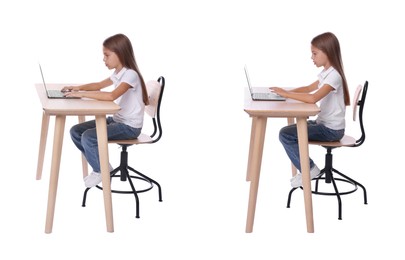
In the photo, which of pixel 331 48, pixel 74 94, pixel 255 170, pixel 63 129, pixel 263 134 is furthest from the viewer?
pixel 331 48

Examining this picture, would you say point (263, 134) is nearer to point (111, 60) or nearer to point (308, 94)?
point (308, 94)

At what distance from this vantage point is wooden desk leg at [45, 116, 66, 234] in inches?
278

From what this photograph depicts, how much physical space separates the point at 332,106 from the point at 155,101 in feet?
3.93

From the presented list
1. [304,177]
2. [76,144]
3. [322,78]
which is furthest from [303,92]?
[76,144]

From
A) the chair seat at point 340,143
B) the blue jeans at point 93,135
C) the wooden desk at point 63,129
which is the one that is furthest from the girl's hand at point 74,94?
the chair seat at point 340,143

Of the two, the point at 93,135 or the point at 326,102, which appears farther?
the point at 326,102

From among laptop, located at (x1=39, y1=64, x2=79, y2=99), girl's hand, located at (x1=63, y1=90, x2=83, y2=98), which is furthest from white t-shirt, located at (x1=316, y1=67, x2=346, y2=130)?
laptop, located at (x1=39, y1=64, x2=79, y2=99)

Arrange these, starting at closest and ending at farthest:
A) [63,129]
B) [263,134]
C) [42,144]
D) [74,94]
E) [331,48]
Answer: [63,129], [263,134], [74,94], [331,48], [42,144]

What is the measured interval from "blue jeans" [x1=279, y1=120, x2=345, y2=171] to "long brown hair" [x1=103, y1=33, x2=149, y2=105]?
1.00 m

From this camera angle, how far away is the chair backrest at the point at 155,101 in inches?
303

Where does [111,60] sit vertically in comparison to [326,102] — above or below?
above

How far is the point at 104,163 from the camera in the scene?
23.4ft

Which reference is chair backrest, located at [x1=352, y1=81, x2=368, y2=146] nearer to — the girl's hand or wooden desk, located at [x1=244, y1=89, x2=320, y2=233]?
wooden desk, located at [x1=244, y1=89, x2=320, y2=233]

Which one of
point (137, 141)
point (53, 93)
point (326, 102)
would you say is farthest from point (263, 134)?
point (53, 93)
